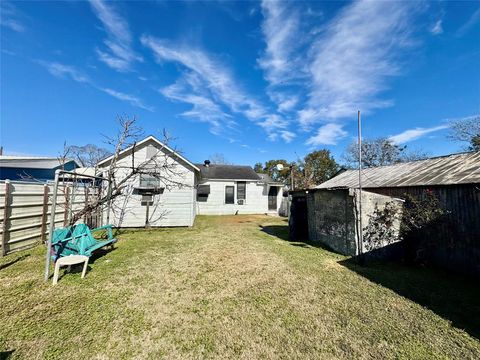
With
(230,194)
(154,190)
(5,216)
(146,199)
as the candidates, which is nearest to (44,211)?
(5,216)

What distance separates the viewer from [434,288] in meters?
4.40

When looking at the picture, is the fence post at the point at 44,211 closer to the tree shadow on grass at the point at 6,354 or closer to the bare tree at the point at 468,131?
the tree shadow on grass at the point at 6,354

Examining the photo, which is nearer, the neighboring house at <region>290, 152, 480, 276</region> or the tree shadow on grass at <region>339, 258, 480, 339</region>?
the tree shadow on grass at <region>339, 258, 480, 339</region>

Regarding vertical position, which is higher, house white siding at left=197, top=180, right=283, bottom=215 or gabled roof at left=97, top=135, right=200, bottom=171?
gabled roof at left=97, top=135, right=200, bottom=171

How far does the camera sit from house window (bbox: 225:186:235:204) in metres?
18.8

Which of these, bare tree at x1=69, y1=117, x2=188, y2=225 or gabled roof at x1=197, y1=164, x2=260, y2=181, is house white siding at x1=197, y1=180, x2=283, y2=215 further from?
bare tree at x1=69, y1=117, x2=188, y2=225

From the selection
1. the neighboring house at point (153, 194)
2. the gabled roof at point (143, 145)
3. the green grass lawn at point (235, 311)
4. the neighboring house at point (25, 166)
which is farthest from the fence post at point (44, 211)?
the neighboring house at point (25, 166)

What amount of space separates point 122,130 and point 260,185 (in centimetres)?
1307

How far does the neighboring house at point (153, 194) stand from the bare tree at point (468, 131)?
26.2 meters

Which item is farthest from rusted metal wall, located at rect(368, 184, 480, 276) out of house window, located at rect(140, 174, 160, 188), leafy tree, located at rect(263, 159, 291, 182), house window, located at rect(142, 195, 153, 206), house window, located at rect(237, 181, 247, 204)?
leafy tree, located at rect(263, 159, 291, 182)

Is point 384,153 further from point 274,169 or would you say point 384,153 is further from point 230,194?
point 230,194

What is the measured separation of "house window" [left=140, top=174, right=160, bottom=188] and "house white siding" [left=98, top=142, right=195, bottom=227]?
0.80 feet

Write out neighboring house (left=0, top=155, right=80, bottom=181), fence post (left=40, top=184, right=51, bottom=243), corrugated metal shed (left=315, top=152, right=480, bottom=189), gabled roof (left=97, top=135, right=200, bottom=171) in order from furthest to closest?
1. neighboring house (left=0, top=155, right=80, bottom=181)
2. gabled roof (left=97, top=135, right=200, bottom=171)
3. fence post (left=40, top=184, right=51, bottom=243)
4. corrugated metal shed (left=315, top=152, right=480, bottom=189)

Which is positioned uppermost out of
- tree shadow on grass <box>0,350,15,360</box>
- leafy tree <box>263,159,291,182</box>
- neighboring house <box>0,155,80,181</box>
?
leafy tree <box>263,159,291,182</box>
